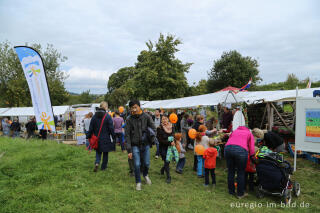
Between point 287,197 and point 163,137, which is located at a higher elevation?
point 163,137

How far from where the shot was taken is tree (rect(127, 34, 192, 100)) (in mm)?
24031

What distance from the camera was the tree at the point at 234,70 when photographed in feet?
94.5

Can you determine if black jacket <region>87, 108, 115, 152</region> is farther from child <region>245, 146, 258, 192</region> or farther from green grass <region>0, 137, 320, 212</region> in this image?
child <region>245, 146, 258, 192</region>

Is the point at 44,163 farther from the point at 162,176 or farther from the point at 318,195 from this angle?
the point at 318,195

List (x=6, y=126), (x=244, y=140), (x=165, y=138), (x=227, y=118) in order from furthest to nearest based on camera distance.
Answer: (x=6, y=126) → (x=227, y=118) → (x=165, y=138) → (x=244, y=140)

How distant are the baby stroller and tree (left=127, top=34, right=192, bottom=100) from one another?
20.2 meters

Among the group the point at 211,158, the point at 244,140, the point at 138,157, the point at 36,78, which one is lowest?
the point at 211,158

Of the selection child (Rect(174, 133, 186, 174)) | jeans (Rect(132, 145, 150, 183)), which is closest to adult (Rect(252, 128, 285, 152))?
child (Rect(174, 133, 186, 174))

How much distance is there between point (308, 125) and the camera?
5336 mm

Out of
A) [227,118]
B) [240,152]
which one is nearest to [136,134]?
[240,152]

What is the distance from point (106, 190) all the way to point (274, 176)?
10.6 feet

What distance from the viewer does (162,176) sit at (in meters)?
5.26

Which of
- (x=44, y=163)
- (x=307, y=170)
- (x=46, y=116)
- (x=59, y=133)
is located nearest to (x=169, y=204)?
(x=44, y=163)

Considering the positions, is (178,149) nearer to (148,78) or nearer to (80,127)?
(80,127)
